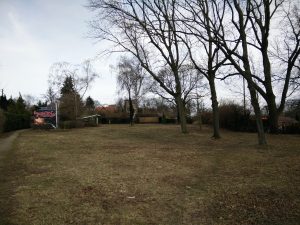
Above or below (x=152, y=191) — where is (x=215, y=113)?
above

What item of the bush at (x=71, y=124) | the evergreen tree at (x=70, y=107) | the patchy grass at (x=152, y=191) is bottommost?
the patchy grass at (x=152, y=191)

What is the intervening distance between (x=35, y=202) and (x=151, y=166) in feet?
16.9

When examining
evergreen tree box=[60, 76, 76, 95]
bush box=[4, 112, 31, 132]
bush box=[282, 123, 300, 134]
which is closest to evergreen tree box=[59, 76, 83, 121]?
bush box=[4, 112, 31, 132]

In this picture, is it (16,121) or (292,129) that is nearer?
(292,129)

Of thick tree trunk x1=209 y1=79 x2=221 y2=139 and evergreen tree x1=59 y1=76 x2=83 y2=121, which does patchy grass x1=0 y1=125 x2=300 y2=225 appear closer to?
thick tree trunk x1=209 y1=79 x2=221 y2=139

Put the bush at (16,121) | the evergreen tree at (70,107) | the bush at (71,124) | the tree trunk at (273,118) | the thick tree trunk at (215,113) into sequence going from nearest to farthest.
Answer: the tree trunk at (273,118), the thick tree trunk at (215,113), the bush at (16,121), the bush at (71,124), the evergreen tree at (70,107)

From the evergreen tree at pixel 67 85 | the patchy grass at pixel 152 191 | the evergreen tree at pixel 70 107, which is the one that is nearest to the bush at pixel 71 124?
the evergreen tree at pixel 70 107

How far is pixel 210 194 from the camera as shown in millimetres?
8203

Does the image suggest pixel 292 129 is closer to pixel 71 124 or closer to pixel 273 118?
pixel 273 118

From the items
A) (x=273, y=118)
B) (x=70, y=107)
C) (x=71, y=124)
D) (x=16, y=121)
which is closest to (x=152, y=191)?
(x=273, y=118)

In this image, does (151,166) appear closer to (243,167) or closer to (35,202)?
(243,167)

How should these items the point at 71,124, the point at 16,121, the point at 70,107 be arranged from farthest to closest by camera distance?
1. the point at 70,107
2. the point at 71,124
3. the point at 16,121

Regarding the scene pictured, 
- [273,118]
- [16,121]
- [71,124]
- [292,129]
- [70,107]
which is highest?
[70,107]

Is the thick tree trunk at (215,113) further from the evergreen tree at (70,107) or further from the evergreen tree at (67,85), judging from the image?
the evergreen tree at (67,85)
